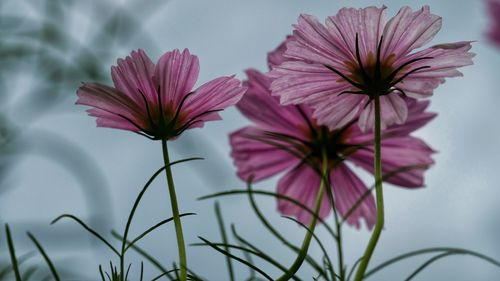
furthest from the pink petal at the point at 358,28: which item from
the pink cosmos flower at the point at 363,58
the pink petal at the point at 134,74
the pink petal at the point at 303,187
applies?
the pink petal at the point at 303,187

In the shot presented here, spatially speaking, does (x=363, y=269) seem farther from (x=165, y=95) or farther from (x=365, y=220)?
(x=365, y=220)

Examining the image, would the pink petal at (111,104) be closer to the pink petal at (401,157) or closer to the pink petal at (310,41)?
the pink petal at (310,41)

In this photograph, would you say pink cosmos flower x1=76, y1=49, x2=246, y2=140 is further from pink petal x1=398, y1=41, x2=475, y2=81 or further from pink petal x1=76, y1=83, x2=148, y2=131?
pink petal x1=398, y1=41, x2=475, y2=81

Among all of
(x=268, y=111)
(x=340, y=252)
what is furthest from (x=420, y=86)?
(x=268, y=111)

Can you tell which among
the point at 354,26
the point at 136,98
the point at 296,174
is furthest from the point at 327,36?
the point at 296,174

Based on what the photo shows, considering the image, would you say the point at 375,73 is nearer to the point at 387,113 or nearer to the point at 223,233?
the point at 387,113
